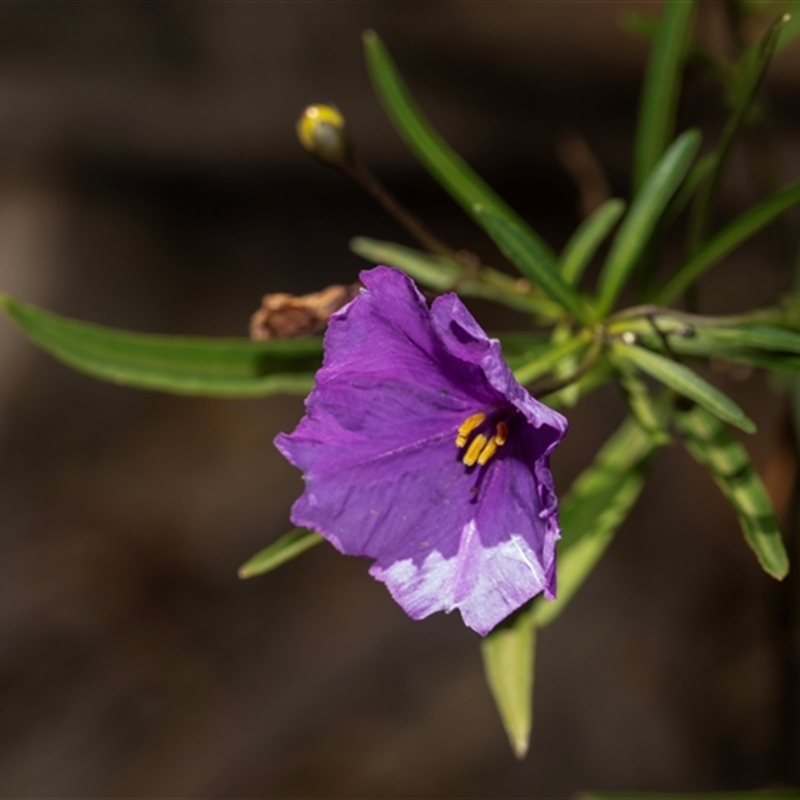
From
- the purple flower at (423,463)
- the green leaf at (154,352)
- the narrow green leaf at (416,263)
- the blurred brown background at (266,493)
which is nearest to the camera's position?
the purple flower at (423,463)

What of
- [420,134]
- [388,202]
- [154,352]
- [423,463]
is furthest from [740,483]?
[154,352]

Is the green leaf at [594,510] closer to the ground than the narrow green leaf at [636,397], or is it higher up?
closer to the ground

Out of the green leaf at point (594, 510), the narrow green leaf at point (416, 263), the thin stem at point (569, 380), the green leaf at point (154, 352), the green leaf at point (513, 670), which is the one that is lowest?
the green leaf at point (513, 670)

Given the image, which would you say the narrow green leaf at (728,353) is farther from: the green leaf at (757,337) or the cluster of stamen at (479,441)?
the cluster of stamen at (479,441)

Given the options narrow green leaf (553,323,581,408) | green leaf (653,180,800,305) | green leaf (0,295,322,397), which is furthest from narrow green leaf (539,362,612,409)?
green leaf (0,295,322,397)

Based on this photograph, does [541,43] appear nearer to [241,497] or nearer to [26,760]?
[241,497]

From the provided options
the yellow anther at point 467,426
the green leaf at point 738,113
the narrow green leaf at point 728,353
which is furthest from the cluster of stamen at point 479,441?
the green leaf at point 738,113
